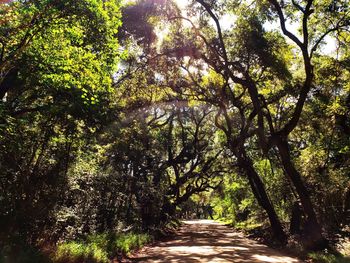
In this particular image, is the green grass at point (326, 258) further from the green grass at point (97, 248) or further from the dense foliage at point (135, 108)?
the green grass at point (97, 248)

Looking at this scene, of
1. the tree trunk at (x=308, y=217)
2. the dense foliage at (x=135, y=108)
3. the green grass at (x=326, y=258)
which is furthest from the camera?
the tree trunk at (x=308, y=217)

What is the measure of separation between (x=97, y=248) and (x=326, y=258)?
664 cm

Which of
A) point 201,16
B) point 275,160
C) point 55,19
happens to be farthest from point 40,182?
point 275,160


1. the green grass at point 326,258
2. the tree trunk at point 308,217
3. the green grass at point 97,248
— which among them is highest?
the tree trunk at point 308,217

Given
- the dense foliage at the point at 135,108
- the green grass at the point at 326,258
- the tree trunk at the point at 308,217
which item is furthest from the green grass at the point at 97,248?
the tree trunk at the point at 308,217

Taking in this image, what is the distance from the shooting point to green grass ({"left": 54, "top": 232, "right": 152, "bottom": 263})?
300 inches

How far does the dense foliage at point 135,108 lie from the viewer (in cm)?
731

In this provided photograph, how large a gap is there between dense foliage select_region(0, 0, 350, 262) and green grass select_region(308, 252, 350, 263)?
916 mm

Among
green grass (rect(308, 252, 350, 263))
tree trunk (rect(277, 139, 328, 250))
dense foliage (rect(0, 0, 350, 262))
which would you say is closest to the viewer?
dense foliage (rect(0, 0, 350, 262))

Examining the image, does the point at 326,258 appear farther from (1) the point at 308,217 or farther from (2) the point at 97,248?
(2) the point at 97,248

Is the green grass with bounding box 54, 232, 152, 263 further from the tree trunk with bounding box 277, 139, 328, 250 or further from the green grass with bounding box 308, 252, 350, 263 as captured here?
the tree trunk with bounding box 277, 139, 328, 250

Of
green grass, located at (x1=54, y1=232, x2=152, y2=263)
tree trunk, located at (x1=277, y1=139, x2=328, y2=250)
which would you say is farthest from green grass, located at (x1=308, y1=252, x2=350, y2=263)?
green grass, located at (x1=54, y1=232, x2=152, y2=263)

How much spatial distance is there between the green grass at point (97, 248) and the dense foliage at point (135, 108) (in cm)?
5

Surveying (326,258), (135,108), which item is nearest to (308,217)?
(326,258)
